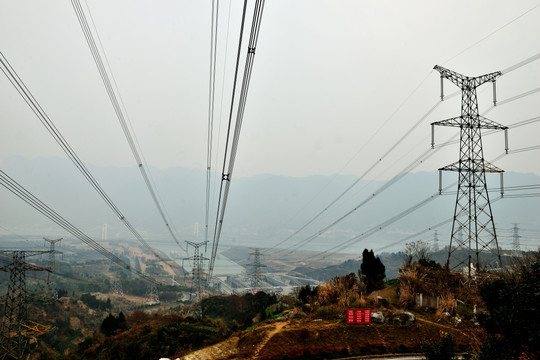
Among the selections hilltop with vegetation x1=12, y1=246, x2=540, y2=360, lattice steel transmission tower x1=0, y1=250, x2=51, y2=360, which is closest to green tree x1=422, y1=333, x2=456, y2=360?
hilltop with vegetation x1=12, y1=246, x2=540, y2=360

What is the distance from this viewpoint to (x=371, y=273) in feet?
111

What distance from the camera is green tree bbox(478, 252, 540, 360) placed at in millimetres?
14539

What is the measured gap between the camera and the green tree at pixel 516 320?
14539mm

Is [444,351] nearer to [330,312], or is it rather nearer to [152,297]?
[330,312]

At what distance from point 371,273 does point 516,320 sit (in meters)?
19.1

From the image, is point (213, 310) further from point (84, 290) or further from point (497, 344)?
point (84, 290)

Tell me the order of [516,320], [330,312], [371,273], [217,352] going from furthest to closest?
[371,273] < [330,312] < [217,352] < [516,320]

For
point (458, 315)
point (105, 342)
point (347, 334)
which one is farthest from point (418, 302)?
point (105, 342)

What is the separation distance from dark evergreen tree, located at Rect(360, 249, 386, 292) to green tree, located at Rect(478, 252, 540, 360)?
17.1 metres

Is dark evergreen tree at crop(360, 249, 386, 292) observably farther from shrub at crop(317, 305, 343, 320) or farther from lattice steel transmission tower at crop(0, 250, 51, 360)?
lattice steel transmission tower at crop(0, 250, 51, 360)

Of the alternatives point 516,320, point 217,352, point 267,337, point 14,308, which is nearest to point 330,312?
point 267,337

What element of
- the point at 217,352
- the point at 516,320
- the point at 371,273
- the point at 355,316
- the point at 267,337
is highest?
the point at 516,320

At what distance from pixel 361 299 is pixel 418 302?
4446 mm

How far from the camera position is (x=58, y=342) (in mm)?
54094
